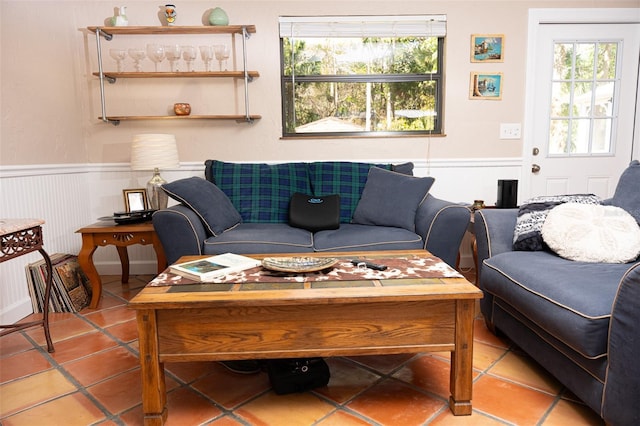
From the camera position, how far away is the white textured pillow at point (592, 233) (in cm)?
180

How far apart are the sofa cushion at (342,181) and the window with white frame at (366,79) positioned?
47 cm

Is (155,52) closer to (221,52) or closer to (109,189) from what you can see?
(221,52)

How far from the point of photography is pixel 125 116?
3195 mm

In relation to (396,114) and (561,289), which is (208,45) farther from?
(561,289)

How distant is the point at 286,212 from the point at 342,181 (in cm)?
45

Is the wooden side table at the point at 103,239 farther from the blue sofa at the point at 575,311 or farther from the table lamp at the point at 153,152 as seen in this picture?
the blue sofa at the point at 575,311

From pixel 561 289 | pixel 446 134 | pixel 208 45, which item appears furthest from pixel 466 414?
pixel 208 45

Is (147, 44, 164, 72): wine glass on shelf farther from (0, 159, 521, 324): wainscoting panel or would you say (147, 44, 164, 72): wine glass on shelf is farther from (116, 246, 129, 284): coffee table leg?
(116, 246, 129, 284): coffee table leg

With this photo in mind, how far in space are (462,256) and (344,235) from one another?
56.2 inches

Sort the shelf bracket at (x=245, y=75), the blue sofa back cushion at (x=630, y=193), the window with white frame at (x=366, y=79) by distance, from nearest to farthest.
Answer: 1. the blue sofa back cushion at (x=630, y=193)
2. the shelf bracket at (x=245, y=75)
3. the window with white frame at (x=366, y=79)

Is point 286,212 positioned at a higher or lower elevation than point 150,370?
higher

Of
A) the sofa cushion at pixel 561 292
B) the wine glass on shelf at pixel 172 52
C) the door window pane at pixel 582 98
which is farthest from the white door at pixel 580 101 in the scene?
the wine glass on shelf at pixel 172 52

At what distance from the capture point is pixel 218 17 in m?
3.05

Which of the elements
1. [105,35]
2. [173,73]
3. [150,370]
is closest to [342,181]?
[173,73]
